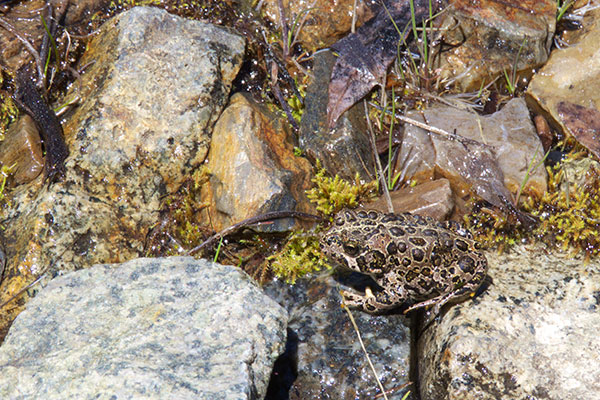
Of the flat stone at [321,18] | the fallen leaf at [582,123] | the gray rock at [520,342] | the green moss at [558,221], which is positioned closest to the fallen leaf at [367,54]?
the flat stone at [321,18]

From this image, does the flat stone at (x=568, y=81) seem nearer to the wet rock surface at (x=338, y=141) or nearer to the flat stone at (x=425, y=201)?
the flat stone at (x=425, y=201)

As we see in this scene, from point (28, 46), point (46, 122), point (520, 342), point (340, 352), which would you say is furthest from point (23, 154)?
point (520, 342)

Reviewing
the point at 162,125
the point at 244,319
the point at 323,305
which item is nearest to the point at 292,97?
the point at 162,125

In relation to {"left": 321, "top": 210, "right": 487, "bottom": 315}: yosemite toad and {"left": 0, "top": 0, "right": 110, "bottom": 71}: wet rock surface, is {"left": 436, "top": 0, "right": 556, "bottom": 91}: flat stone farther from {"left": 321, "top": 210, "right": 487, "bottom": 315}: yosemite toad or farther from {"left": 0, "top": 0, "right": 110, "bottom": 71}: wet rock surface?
{"left": 0, "top": 0, "right": 110, "bottom": 71}: wet rock surface

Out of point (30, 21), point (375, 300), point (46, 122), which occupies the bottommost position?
point (375, 300)

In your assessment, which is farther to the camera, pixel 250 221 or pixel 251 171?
pixel 251 171

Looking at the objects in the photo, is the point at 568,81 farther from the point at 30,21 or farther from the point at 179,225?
the point at 30,21

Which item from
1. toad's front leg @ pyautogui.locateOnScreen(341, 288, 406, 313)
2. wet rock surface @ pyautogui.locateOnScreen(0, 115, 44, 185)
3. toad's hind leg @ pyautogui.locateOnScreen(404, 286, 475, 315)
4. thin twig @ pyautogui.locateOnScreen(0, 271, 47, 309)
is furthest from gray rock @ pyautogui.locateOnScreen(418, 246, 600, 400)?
wet rock surface @ pyautogui.locateOnScreen(0, 115, 44, 185)
